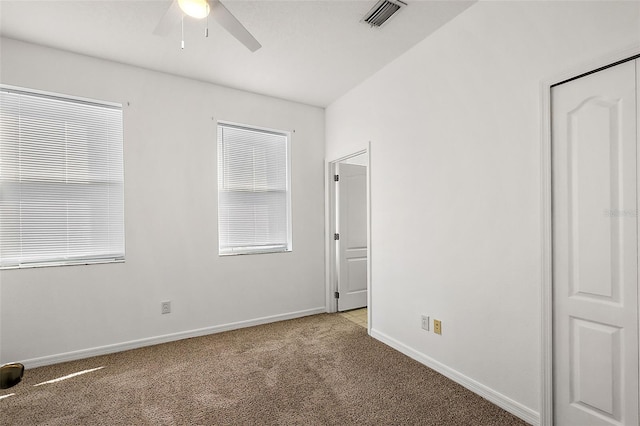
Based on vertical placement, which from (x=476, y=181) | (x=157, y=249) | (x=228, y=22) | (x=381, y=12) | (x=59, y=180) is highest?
(x=381, y=12)

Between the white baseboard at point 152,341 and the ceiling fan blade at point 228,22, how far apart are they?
2.90 metres

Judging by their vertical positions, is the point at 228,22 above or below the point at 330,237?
above

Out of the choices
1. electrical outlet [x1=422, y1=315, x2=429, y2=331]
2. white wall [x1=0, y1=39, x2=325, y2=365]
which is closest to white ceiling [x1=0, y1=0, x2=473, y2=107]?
white wall [x1=0, y1=39, x2=325, y2=365]

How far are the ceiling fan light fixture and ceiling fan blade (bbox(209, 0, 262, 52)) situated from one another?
0.04 meters

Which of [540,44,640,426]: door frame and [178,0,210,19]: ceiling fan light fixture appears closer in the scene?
[178,0,210,19]: ceiling fan light fixture

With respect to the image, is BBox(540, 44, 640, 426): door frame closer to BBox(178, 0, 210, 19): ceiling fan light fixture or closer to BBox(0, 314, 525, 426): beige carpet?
BBox(0, 314, 525, 426): beige carpet

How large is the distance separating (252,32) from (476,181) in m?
2.11

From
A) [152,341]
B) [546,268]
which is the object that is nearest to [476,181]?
[546,268]

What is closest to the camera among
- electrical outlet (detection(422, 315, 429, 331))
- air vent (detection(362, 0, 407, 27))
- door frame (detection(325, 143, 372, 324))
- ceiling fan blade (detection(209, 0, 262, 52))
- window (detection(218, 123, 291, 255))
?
ceiling fan blade (detection(209, 0, 262, 52))

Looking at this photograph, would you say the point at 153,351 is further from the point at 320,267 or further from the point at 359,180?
the point at 359,180

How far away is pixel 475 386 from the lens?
2338 millimetres

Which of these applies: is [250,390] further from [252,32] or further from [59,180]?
[252,32]

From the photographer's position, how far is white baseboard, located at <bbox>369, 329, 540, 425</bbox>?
2.02m

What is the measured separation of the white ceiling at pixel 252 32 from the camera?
2.35 metres
